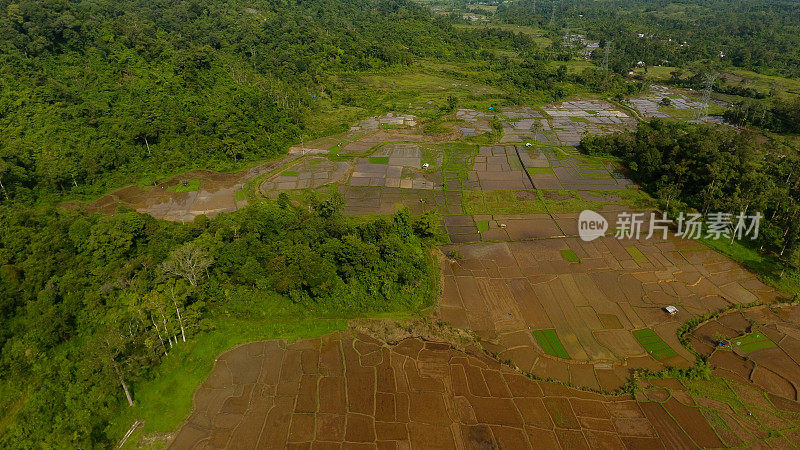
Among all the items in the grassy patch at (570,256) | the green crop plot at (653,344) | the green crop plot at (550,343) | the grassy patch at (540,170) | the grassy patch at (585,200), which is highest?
the grassy patch at (540,170)

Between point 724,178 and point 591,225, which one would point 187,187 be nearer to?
point 591,225

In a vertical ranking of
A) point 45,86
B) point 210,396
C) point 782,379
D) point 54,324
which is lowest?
point 782,379

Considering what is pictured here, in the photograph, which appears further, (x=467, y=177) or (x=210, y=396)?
(x=467, y=177)

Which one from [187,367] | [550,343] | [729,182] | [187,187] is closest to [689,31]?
[729,182]

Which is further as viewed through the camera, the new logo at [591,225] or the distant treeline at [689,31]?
the distant treeline at [689,31]

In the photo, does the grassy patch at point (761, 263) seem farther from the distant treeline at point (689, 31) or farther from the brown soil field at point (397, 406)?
the distant treeline at point (689, 31)

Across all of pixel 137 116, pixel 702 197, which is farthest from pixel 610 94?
pixel 137 116

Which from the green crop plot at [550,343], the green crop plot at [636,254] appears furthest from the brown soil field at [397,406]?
the green crop plot at [636,254]

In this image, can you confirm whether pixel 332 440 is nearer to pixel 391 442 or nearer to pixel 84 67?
pixel 391 442
